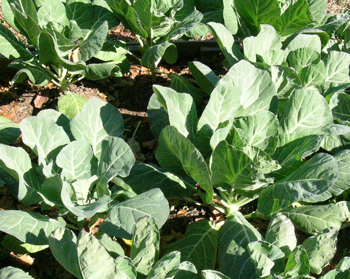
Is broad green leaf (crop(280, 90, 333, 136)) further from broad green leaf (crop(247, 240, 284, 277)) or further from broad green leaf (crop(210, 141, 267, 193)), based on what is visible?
broad green leaf (crop(247, 240, 284, 277))

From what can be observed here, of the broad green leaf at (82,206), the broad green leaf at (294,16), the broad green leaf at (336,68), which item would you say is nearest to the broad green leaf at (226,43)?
the broad green leaf at (294,16)

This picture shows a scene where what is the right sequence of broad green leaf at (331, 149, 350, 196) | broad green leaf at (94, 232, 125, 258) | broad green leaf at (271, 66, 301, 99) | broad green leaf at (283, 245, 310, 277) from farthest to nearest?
broad green leaf at (271, 66, 301, 99), broad green leaf at (331, 149, 350, 196), broad green leaf at (94, 232, 125, 258), broad green leaf at (283, 245, 310, 277)

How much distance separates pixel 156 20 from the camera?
3.16 metres

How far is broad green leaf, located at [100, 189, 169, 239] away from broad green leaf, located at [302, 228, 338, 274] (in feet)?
2.43

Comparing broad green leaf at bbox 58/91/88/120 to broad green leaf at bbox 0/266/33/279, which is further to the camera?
broad green leaf at bbox 58/91/88/120

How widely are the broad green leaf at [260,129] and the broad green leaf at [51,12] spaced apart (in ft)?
5.28

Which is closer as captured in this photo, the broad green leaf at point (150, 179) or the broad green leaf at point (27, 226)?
the broad green leaf at point (27, 226)

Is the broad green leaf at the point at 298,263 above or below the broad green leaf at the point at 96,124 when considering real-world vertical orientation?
below

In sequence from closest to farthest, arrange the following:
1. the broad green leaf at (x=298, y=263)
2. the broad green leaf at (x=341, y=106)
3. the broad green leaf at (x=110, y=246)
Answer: the broad green leaf at (x=298, y=263), the broad green leaf at (x=110, y=246), the broad green leaf at (x=341, y=106)

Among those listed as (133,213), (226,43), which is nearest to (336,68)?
(226,43)

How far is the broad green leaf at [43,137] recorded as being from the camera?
239 cm

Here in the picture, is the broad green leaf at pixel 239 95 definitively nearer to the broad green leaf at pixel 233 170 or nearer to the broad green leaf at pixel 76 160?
the broad green leaf at pixel 233 170

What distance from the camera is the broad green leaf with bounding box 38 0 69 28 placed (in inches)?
123

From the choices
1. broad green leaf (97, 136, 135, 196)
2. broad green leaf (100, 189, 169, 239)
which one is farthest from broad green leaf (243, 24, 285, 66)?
broad green leaf (100, 189, 169, 239)
